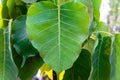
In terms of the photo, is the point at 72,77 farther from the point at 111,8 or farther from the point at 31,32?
the point at 111,8

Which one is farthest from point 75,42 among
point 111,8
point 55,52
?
point 111,8

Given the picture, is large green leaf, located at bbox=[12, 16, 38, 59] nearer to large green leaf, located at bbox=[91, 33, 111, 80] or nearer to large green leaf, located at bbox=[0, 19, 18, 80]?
large green leaf, located at bbox=[0, 19, 18, 80]

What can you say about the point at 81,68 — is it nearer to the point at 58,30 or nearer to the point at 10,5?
the point at 58,30

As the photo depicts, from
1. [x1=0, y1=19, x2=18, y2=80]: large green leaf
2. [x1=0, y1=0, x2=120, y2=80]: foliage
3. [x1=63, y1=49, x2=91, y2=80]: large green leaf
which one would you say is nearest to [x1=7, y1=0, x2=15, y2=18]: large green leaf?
[x1=0, y1=0, x2=120, y2=80]: foliage

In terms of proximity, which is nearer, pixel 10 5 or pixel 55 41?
pixel 55 41

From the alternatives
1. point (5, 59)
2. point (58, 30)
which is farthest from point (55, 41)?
point (5, 59)

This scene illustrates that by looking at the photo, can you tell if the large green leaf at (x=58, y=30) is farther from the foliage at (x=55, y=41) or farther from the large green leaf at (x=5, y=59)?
the large green leaf at (x=5, y=59)
